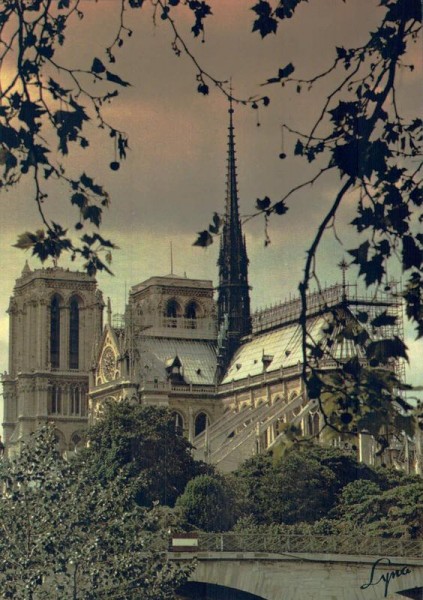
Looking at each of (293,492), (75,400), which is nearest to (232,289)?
(75,400)

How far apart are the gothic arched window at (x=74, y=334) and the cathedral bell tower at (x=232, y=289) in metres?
16.6

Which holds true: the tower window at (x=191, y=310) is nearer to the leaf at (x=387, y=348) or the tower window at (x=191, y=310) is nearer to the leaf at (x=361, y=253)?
the leaf at (x=361, y=253)

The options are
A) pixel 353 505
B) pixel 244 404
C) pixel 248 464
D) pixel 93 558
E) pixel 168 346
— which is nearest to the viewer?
pixel 93 558

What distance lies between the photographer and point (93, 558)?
46.6 metres

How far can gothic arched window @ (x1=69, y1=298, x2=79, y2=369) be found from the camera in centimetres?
13362

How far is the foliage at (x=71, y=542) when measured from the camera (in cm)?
4453

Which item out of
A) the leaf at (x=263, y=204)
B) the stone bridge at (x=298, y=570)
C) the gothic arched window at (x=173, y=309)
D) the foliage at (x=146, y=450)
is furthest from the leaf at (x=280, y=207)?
the gothic arched window at (x=173, y=309)

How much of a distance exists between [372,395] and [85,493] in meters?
37.2

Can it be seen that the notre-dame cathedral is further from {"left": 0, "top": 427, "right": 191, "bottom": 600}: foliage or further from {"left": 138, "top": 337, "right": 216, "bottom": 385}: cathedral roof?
{"left": 0, "top": 427, "right": 191, "bottom": 600}: foliage

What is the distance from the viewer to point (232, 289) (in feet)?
393

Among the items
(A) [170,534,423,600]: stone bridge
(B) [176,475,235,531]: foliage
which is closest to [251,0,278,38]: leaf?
(A) [170,534,423,600]: stone bridge

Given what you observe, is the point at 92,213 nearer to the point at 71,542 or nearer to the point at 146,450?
the point at 71,542

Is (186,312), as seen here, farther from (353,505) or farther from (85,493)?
(85,493)

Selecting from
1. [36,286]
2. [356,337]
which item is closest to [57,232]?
[356,337]
